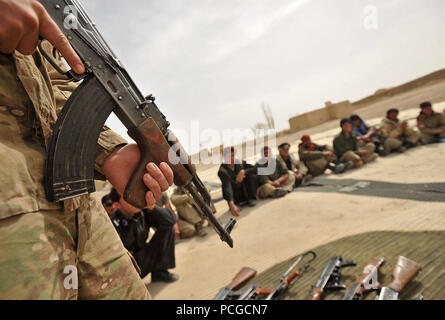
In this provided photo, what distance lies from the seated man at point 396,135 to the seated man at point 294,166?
2.39m

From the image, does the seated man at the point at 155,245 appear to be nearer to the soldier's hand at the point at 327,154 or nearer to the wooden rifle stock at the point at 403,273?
the wooden rifle stock at the point at 403,273

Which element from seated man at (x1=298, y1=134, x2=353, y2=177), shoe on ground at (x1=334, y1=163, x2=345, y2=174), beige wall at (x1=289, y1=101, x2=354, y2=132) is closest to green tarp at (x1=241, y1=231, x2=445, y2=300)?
shoe on ground at (x1=334, y1=163, x2=345, y2=174)

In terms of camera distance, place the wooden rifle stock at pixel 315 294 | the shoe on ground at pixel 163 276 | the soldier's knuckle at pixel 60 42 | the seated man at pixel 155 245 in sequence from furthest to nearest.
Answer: the shoe on ground at pixel 163 276
the seated man at pixel 155 245
the wooden rifle stock at pixel 315 294
the soldier's knuckle at pixel 60 42

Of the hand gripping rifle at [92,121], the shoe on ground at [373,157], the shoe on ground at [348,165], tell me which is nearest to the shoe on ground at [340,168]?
the shoe on ground at [348,165]

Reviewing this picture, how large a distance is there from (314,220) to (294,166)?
12.0ft

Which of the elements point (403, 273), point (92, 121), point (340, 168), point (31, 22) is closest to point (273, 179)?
point (340, 168)

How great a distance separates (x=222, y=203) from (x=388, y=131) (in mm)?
5248

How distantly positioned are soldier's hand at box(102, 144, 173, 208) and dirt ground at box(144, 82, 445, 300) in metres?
2.12

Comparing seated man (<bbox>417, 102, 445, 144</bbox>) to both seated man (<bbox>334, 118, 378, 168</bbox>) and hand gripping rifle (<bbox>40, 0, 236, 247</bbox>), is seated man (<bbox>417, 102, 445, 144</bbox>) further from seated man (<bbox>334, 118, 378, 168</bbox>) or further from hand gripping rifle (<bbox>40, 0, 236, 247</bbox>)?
hand gripping rifle (<bbox>40, 0, 236, 247</bbox>)

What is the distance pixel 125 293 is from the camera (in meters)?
1.24

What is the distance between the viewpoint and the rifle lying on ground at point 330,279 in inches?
91.6

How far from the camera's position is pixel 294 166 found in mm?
7859
